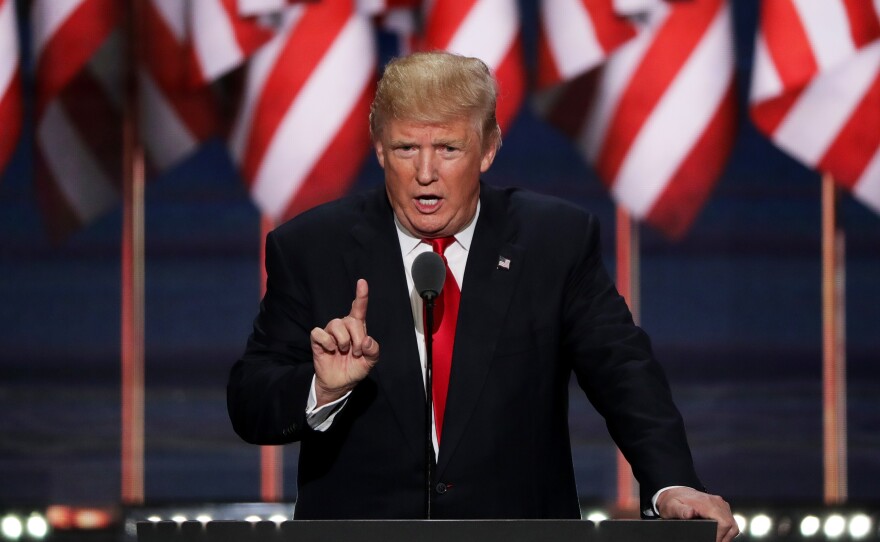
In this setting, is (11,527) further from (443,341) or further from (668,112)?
(443,341)

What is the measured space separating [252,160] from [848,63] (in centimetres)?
195

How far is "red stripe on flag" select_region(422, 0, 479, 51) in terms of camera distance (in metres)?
4.13

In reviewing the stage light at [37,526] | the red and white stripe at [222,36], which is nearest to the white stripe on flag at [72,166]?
the red and white stripe at [222,36]

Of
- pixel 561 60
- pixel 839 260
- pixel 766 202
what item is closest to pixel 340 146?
pixel 561 60

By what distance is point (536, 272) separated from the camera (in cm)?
193

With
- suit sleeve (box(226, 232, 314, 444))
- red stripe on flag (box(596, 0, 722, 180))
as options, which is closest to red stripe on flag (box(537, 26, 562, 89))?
red stripe on flag (box(596, 0, 722, 180))

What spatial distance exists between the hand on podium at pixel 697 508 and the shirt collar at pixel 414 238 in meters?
0.51

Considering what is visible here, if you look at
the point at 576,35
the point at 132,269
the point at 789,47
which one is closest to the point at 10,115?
the point at 132,269

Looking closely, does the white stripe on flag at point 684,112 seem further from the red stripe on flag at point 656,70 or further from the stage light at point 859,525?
the stage light at point 859,525

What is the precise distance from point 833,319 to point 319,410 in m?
2.98

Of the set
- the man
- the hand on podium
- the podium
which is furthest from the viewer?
the man

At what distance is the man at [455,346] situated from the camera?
69.9 inches

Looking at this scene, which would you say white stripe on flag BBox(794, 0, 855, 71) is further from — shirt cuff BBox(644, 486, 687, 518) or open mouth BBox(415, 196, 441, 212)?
shirt cuff BBox(644, 486, 687, 518)

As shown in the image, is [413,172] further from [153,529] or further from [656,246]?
[656,246]
